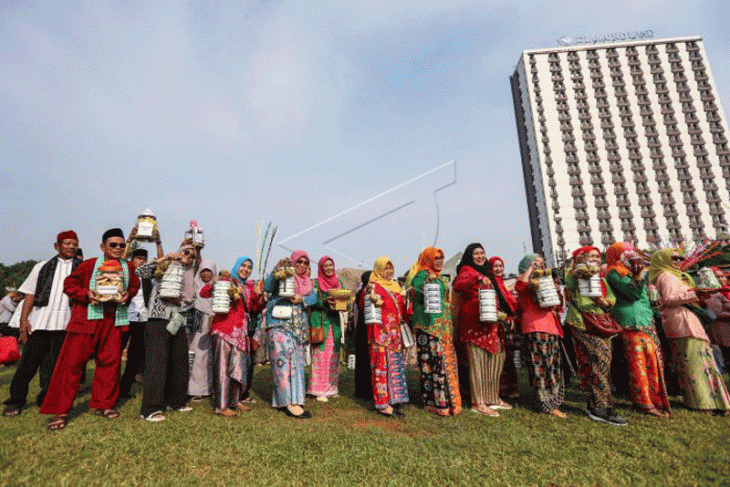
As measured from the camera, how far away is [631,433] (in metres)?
3.62

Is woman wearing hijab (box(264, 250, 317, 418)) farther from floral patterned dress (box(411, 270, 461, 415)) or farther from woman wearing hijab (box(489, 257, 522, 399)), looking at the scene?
woman wearing hijab (box(489, 257, 522, 399))

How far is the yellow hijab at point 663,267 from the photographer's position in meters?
4.92

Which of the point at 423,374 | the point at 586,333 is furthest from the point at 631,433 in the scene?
the point at 423,374

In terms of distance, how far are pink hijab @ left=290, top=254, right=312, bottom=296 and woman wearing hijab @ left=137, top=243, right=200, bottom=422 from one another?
3.92 ft

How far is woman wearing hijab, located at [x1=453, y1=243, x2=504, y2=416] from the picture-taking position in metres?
4.62

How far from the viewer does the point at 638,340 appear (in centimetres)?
438

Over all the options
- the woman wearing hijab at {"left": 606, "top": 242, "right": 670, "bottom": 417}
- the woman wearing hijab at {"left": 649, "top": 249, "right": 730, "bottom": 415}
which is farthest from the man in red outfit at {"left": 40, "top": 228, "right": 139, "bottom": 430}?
the woman wearing hijab at {"left": 649, "top": 249, "right": 730, "bottom": 415}

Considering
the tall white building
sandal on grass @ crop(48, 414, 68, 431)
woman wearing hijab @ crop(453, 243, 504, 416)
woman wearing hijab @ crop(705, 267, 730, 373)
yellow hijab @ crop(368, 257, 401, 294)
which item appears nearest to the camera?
sandal on grass @ crop(48, 414, 68, 431)

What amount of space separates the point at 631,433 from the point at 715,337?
2.90 metres

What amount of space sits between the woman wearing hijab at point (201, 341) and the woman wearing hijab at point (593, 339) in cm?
→ 433

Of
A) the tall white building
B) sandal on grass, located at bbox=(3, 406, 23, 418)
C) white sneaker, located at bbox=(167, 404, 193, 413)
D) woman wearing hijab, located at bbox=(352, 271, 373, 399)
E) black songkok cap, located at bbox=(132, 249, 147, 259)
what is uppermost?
the tall white building

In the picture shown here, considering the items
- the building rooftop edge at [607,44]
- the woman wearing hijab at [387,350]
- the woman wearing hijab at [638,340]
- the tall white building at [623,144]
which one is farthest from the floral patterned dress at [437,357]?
the building rooftop edge at [607,44]

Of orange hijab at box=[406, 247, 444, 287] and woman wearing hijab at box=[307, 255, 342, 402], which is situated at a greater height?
orange hijab at box=[406, 247, 444, 287]

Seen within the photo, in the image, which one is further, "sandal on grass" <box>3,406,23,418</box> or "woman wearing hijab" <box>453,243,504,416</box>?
"woman wearing hijab" <box>453,243,504,416</box>
